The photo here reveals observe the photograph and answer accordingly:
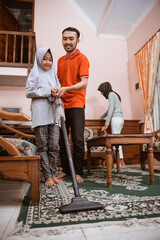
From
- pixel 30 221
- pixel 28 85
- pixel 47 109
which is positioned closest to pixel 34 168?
pixel 30 221

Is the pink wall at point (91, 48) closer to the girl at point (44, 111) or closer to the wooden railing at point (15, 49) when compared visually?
the wooden railing at point (15, 49)

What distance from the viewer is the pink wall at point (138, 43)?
3809mm

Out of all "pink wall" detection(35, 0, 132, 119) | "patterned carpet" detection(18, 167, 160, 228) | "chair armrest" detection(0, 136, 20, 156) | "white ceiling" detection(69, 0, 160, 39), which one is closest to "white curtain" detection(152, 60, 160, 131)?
"pink wall" detection(35, 0, 132, 119)

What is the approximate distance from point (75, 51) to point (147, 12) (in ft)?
9.50

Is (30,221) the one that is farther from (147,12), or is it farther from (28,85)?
(147,12)

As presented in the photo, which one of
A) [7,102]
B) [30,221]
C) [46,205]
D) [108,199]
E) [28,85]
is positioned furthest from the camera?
[7,102]

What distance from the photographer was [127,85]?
482cm

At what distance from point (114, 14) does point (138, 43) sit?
2.80 ft

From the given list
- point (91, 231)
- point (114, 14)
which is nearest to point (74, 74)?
point (91, 231)

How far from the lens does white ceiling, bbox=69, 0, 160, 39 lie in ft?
12.9

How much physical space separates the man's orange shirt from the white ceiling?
2627 millimetres

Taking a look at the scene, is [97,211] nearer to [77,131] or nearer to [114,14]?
[77,131]

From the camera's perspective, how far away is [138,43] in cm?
441

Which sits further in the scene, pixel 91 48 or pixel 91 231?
pixel 91 48
